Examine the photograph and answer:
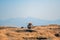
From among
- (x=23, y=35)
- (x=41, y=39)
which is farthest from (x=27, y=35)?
(x=41, y=39)

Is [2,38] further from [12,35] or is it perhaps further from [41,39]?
[41,39]

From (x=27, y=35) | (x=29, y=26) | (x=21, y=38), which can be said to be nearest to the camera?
(x=21, y=38)

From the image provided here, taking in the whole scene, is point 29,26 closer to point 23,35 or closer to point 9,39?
point 23,35

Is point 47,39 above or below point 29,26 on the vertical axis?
below

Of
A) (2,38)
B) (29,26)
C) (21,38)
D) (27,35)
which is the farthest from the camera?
(29,26)

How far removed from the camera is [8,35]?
2469 centimetres

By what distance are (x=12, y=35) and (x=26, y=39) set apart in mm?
2144

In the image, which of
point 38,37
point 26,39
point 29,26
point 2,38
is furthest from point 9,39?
point 29,26

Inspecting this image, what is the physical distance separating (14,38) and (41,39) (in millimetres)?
4050

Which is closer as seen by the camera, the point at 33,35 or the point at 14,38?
the point at 14,38

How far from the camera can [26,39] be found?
24328mm

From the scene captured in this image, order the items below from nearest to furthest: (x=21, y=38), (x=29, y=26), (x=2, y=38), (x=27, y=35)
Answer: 1. (x=2, y=38)
2. (x=21, y=38)
3. (x=27, y=35)
4. (x=29, y=26)

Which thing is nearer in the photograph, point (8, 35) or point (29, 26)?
point (8, 35)

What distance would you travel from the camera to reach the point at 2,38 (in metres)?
22.1
